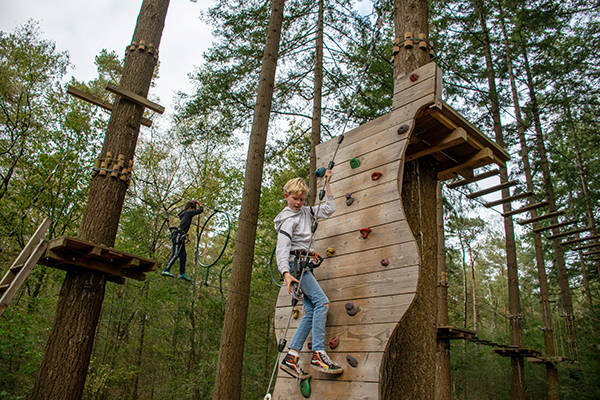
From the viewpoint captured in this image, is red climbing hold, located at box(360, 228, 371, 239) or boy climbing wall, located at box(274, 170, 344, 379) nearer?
boy climbing wall, located at box(274, 170, 344, 379)

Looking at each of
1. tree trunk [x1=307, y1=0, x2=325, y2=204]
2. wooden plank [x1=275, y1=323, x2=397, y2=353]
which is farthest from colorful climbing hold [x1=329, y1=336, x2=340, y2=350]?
tree trunk [x1=307, y1=0, x2=325, y2=204]

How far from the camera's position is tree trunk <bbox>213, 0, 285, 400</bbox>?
517cm

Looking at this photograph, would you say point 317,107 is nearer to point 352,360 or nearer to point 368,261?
point 368,261

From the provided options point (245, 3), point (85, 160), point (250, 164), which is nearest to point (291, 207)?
point (250, 164)

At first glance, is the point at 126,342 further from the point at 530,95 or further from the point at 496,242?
the point at 496,242

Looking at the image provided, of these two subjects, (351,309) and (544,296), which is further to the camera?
(544,296)

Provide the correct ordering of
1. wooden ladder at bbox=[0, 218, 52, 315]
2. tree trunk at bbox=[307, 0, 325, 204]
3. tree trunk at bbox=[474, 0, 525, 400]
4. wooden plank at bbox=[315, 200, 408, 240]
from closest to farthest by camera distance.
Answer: wooden plank at bbox=[315, 200, 408, 240]
wooden ladder at bbox=[0, 218, 52, 315]
tree trunk at bbox=[307, 0, 325, 204]
tree trunk at bbox=[474, 0, 525, 400]

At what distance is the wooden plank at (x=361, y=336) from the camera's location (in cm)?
287

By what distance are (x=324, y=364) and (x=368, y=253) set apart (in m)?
0.95

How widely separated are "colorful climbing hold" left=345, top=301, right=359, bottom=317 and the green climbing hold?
615mm

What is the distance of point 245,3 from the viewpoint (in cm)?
931

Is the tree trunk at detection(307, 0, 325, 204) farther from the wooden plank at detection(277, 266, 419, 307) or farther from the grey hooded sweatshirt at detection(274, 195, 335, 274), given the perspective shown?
the wooden plank at detection(277, 266, 419, 307)

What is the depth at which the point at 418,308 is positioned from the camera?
12.0ft

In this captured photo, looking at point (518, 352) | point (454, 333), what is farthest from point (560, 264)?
point (454, 333)
